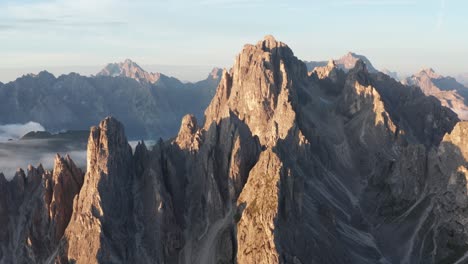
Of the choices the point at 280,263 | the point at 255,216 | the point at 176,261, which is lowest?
the point at 176,261

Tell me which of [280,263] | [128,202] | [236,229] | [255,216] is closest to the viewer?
[280,263]

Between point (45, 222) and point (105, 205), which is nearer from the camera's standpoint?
point (105, 205)

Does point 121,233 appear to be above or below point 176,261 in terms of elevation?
above

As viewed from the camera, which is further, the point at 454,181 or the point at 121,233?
the point at 454,181

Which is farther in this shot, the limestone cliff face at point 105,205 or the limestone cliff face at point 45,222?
the limestone cliff face at point 45,222

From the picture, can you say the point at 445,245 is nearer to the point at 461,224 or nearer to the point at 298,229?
the point at 461,224

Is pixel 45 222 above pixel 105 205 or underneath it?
underneath

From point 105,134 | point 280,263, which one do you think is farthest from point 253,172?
point 105,134

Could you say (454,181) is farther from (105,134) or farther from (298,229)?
(105,134)

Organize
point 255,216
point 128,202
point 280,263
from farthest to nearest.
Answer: point 128,202 < point 255,216 < point 280,263

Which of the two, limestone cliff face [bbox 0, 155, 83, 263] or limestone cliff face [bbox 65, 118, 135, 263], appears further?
limestone cliff face [bbox 0, 155, 83, 263]
